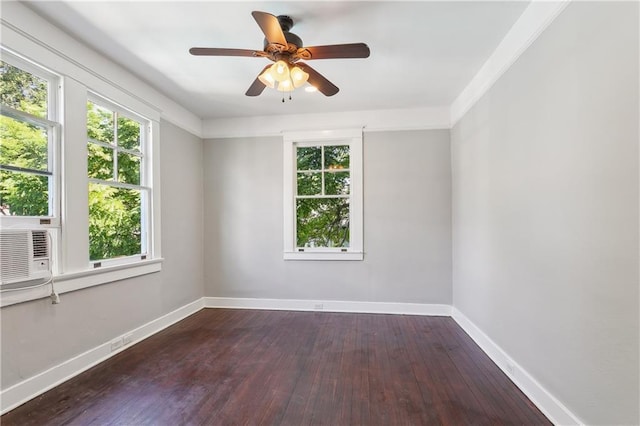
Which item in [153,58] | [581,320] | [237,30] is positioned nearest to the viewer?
[581,320]

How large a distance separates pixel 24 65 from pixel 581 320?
13.4 feet

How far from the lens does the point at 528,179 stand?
6.98ft

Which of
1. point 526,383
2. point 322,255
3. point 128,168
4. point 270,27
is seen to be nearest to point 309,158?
point 322,255

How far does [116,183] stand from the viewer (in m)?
2.93

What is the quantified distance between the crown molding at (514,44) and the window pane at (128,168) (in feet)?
12.3

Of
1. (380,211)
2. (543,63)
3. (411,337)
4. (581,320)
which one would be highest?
(543,63)

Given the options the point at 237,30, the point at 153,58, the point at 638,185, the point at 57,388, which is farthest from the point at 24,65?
the point at 638,185

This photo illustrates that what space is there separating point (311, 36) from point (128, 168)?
2.34 meters

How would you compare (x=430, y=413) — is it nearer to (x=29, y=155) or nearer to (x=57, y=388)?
(x=57, y=388)

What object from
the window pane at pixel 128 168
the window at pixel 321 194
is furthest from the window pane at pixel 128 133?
the window at pixel 321 194

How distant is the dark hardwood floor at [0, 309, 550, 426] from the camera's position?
74.8 inches

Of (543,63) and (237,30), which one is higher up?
(237,30)

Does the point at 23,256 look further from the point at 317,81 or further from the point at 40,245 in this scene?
the point at 317,81

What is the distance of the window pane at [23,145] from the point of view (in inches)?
79.9
